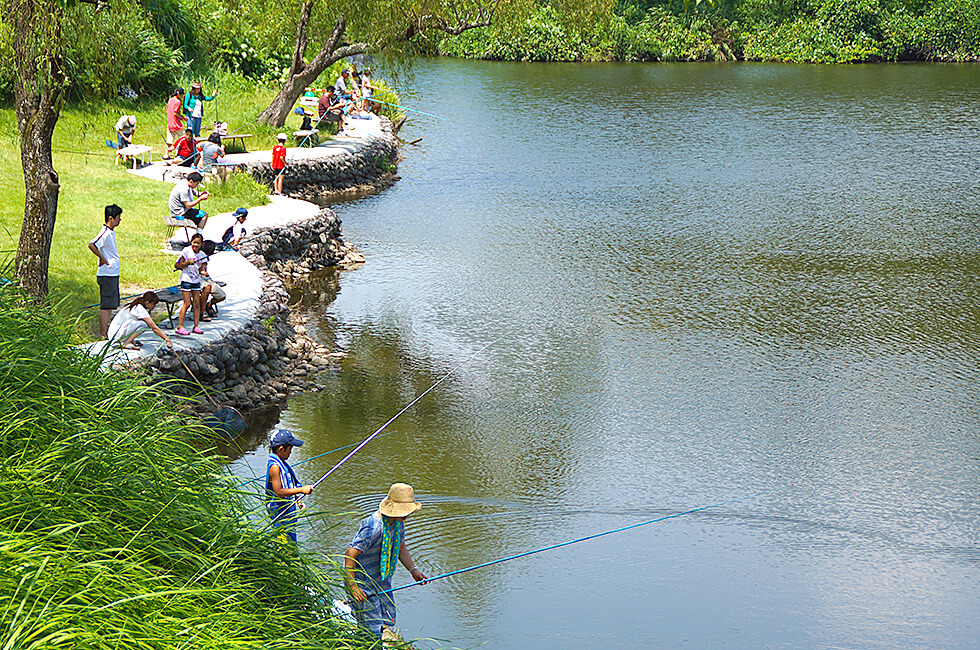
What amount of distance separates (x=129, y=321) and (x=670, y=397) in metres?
5.96

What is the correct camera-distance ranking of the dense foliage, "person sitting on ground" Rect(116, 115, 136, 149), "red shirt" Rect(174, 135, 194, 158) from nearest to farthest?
"red shirt" Rect(174, 135, 194, 158) < "person sitting on ground" Rect(116, 115, 136, 149) < the dense foliage

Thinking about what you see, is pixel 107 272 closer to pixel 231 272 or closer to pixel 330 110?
pixel 231 272

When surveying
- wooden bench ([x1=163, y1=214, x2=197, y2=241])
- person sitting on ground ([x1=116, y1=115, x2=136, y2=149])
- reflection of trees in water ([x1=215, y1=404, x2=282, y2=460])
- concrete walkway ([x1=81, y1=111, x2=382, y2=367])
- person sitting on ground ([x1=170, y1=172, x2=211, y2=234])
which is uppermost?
person sitting on ground ([x1=116, y1=115, x2=136, y2=149])

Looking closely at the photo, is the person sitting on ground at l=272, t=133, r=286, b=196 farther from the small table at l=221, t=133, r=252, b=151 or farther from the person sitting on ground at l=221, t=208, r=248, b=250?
the person sitting on ground at l=221, t=208, r=248, b=250

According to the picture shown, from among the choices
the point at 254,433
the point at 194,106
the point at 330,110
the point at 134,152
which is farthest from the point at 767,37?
the point at 254,433

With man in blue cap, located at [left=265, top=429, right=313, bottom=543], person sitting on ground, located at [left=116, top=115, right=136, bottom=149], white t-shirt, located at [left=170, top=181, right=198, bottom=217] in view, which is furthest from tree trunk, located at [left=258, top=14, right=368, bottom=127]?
man in blue cap, located at [left=265, top=429, right=313, bottom=543]

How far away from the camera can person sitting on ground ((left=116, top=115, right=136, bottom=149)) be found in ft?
66.3

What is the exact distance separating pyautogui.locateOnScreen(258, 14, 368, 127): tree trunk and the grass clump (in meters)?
16.6

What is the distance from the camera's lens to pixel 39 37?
998 cm

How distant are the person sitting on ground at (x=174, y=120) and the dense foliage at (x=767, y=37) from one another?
104 feet

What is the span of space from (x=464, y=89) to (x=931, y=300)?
26241 mm

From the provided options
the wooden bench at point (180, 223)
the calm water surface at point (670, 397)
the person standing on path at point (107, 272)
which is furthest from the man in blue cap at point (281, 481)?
the wooden bench at point (180, 223)

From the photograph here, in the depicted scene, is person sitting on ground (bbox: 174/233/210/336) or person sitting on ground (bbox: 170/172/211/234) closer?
person sitting on ground (bbox: 174/233/210/336)

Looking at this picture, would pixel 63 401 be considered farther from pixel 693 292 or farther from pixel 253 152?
pixel 253 152
